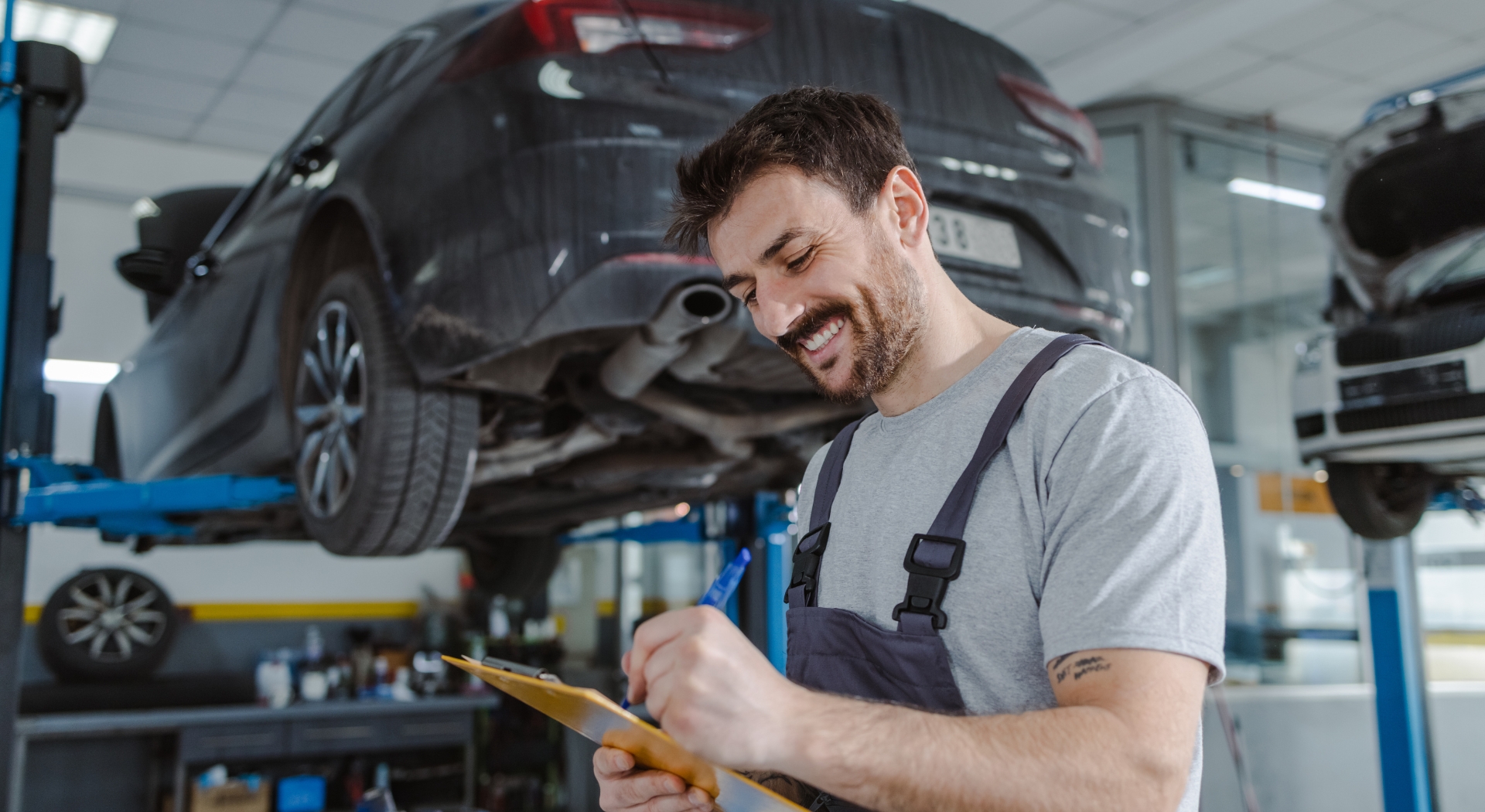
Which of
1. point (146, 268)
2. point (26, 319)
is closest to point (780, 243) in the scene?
point (26, 319)

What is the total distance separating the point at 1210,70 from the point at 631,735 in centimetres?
580

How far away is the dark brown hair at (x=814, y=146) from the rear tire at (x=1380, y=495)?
306 cm

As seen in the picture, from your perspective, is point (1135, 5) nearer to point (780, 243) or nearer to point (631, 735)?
point (780, 243)

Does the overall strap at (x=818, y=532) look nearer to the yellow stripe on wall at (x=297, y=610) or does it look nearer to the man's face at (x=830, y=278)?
the man's face at (x=830, y=278)

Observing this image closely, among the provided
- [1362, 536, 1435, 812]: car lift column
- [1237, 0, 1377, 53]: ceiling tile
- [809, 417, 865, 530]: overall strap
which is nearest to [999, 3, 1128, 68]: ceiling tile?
[1237, 0, 1377, 53]: ceiling tile

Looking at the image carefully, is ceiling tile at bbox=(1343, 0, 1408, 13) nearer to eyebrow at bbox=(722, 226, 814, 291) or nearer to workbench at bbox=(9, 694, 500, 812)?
eyebrow at bbox=(722, 226, 814, 291)

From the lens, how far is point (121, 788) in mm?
4875

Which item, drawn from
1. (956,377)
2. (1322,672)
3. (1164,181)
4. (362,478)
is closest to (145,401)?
(362,478)

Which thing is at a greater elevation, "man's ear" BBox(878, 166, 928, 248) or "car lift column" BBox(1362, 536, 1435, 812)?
"man's ear" BBox(878, 166, 928, 248)

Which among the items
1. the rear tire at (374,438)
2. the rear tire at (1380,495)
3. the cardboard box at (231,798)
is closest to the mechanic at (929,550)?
the rear tire at (374,438)

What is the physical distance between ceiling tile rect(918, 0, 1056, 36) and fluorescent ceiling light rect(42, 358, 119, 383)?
15.3ft

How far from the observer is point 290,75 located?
5.38 metres

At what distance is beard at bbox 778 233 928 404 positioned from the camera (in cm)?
85

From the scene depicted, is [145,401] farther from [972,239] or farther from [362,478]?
[972,239]
